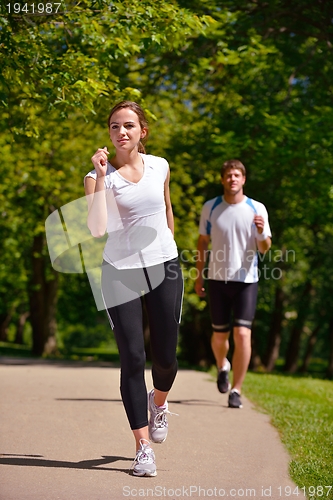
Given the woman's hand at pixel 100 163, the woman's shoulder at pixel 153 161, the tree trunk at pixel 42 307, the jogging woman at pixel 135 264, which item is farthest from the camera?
the tree trunk at pixel 42 307

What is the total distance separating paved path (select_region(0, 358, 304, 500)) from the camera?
3994mm

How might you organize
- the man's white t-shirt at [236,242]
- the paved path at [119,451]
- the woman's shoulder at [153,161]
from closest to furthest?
the paved path at [119,451] → the woman's shoulder at [153,161] → the man's white t-shirt at [236,242]

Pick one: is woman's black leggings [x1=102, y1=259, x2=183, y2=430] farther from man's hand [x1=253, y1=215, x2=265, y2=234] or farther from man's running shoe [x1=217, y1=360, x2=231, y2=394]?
man's running shoe [x1=217, y1=360, x2=231, y2=394]

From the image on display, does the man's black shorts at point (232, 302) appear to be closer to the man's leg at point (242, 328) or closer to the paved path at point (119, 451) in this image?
the man's leg at point (242, 328)

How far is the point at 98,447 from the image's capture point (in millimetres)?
5254

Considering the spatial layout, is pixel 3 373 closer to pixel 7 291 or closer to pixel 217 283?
pixel 217 283

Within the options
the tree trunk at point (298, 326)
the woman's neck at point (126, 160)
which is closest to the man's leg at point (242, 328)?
the woman's neck at point (126, 160)

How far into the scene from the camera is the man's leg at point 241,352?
7.42 metres

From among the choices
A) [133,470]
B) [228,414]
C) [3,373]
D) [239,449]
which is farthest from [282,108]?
[133,470]

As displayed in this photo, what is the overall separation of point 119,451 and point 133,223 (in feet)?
5.28

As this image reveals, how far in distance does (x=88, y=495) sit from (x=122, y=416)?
2.98 m

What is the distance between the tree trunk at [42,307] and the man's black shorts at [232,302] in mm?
17418

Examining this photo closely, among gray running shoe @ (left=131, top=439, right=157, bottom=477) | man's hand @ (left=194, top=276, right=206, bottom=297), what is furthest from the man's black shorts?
gray running shoe @ (left=131, top=439, right=157, bottom=477)

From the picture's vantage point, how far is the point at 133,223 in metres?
4.55
